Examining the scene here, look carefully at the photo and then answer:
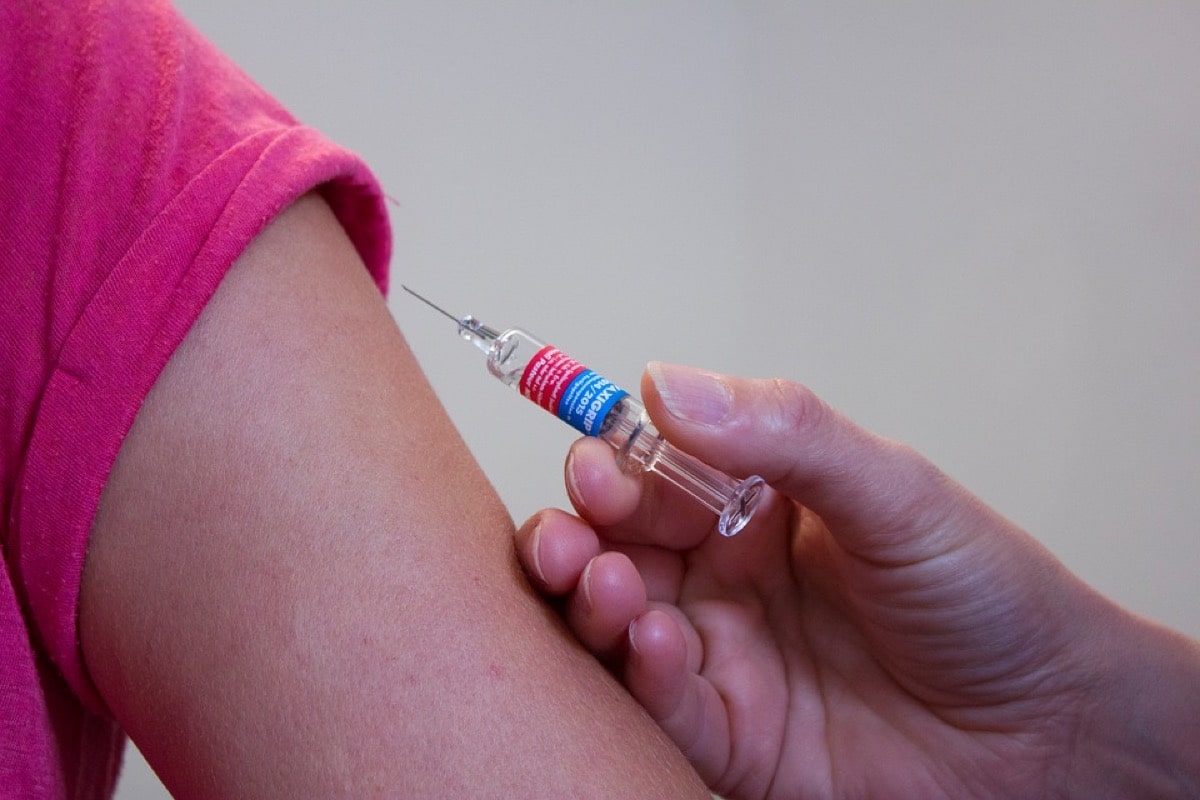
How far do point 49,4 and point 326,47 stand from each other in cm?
112

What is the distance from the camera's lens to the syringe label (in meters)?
0.64

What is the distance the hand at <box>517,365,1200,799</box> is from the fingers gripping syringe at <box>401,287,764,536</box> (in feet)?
0.08

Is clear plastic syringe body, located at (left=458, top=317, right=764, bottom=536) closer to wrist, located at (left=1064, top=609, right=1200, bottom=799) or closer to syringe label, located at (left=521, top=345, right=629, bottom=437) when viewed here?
syringe label, located at (left=521, top=345, right=629, bottom=437)

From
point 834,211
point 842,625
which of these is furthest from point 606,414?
point 834,211

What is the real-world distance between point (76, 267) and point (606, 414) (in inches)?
14.1

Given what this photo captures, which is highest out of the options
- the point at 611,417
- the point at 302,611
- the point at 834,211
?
the point at 834,211

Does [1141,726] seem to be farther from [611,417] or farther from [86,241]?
[86,241]

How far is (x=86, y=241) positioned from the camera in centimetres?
48

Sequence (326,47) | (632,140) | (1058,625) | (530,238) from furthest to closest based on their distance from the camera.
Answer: (632,140)
(530,238)
(326,47)
(1058,625)

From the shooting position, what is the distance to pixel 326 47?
156cm

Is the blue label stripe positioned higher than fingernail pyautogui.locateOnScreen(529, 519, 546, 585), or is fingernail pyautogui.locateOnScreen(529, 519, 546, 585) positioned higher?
the blue label stripe

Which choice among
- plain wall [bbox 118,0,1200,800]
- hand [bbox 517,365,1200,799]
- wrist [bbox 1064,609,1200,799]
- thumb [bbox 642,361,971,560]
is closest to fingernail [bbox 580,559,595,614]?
hand [bbox 517,365,1200,799]

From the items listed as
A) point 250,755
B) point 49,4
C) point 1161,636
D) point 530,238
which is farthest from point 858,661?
point 530,238

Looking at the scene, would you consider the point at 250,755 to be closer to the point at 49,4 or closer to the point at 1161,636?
the point at 49,4
